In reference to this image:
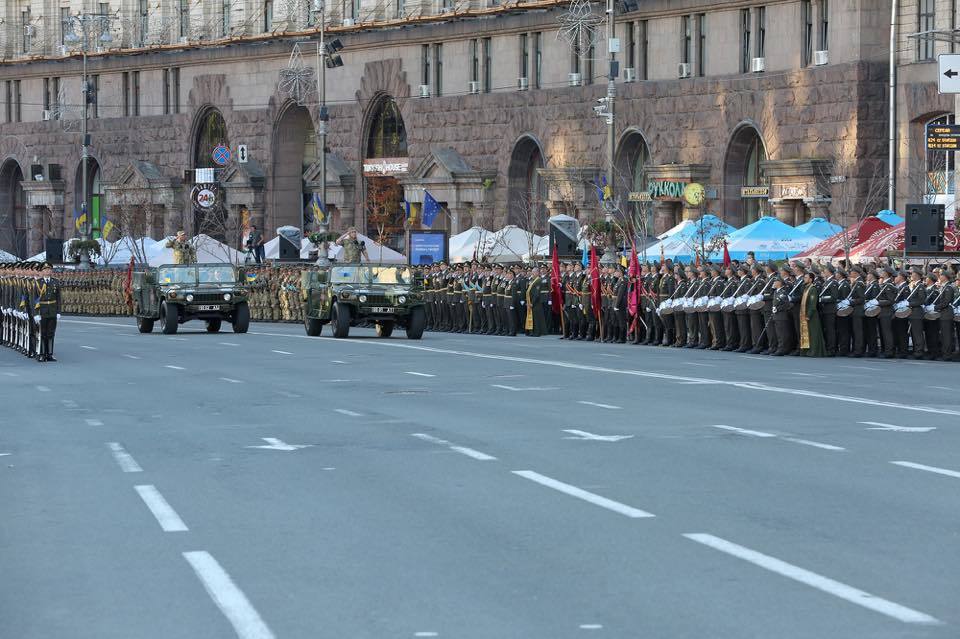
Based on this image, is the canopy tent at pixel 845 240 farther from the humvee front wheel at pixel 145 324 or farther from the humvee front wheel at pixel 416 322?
the humvee front wheel at pixel 145 324

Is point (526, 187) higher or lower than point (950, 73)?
lower

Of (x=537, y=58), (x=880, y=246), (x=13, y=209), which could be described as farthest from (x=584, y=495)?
(x=13, y=209)

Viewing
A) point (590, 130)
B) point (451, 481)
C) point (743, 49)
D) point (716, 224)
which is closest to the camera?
point (451, 481)

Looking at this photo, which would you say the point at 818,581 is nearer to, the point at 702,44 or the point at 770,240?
the point at 770,240

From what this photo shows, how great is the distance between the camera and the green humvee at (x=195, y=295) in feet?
158

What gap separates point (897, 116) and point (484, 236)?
49.6ft

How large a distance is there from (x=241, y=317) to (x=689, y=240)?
1162cm

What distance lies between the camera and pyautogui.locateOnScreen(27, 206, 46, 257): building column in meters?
96.1

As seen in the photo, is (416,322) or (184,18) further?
(184,18)

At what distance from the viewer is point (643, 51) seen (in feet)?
205

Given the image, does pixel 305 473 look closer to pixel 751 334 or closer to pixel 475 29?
pixel 751 334

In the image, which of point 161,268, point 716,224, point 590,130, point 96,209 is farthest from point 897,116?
point 96,209

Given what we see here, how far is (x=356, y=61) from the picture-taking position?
254ft

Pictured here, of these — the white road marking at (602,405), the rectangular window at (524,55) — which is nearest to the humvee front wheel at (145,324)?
the rectangular window at (524,55)
